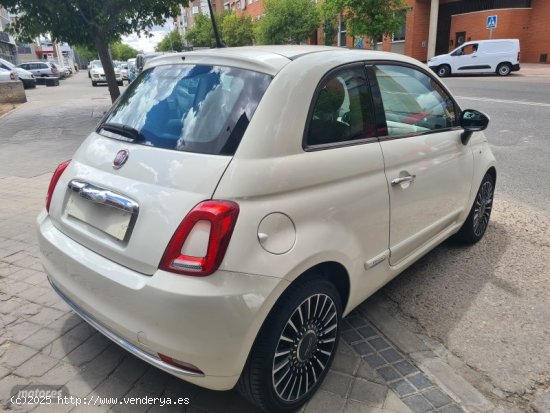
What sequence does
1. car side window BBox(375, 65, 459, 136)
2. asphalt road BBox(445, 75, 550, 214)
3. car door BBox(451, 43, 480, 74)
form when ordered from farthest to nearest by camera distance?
car door BBox(451, 43, 480, 74)
asphalt road BBox(445, 75, 550, 214)
car side window BBox(375, 65, 459, 136)

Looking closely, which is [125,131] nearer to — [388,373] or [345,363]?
[345,363]

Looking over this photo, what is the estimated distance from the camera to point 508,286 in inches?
143

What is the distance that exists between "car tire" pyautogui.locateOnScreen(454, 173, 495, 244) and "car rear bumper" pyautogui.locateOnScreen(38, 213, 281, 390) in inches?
107

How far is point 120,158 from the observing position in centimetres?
243

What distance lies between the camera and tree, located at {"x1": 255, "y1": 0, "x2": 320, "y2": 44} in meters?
35.1

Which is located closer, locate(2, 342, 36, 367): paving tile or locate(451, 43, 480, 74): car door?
locate(2, 342, 36, 367): paving tile

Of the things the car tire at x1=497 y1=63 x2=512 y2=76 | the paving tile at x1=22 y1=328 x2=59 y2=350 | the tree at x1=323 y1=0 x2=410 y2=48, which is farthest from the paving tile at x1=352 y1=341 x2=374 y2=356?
the tree at x1=323 y1=0 x2=410 y2=48

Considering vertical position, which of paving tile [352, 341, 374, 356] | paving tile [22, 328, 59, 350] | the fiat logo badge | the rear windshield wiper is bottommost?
paving tile [352, 341, 374, 356]

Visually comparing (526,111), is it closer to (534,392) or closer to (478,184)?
(478,184)

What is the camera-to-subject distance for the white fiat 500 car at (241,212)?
200 cm

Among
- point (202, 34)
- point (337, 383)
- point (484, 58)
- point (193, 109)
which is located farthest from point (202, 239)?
point (202, 34)

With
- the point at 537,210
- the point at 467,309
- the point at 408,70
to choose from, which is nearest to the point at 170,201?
the point at 408,70

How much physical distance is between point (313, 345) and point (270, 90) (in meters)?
1.33

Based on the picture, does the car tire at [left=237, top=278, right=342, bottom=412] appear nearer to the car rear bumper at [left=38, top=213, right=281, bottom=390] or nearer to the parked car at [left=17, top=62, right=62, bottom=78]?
the car rear bumper at [left=38, top=213, right=281, bottom=390]
